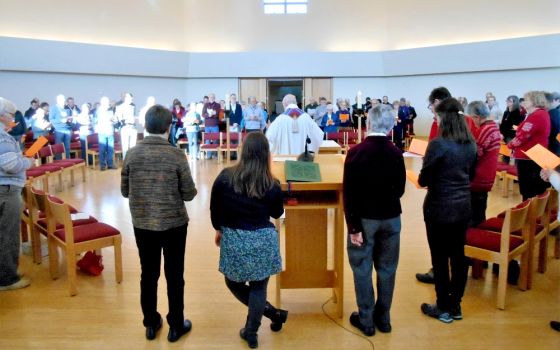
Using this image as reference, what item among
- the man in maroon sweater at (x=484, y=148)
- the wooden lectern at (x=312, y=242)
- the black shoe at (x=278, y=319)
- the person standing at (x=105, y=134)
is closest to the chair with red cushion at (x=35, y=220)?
the wooden lectern at (x=312, y=242)

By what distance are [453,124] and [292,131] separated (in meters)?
3.46

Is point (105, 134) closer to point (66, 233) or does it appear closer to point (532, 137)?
point (66, 233)

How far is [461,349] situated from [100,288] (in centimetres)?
294

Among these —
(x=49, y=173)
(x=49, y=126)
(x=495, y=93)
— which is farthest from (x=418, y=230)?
(x=495, y=93)

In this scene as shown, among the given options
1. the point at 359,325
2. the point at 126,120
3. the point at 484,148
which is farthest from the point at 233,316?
the point at 126,120

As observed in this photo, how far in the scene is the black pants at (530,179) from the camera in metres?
5.21

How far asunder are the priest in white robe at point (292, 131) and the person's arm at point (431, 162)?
10.3 feet

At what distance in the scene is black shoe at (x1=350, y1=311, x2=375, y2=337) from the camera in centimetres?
329

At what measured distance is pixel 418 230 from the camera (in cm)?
591

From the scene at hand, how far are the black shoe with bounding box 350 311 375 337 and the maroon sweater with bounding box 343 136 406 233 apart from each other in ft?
2.45

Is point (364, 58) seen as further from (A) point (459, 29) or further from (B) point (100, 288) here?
(B) point (100, 288)

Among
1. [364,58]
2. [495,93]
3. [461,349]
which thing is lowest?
[461,349]

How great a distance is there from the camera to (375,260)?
3.26 m

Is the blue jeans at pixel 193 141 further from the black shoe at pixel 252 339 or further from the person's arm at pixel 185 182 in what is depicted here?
the black shoe at pixel 252 339
